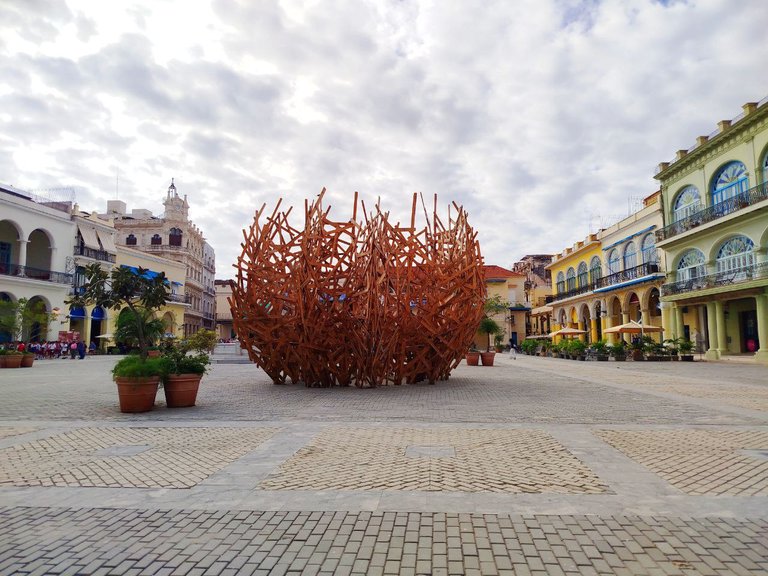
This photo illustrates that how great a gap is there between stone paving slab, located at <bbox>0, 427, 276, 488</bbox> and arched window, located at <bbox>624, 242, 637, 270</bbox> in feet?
124

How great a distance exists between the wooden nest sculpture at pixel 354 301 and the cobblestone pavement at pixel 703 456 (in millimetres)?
6815

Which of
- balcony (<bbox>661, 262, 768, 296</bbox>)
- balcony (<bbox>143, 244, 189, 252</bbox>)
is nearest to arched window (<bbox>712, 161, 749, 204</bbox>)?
balcony (<bbox>661, 262, 768, 296</bbox>)

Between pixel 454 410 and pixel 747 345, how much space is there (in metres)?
29.0

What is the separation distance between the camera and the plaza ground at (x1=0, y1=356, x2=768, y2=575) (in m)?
3.39

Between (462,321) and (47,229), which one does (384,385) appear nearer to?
(462,321)

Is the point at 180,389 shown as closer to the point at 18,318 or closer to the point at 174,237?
the point at 18,318

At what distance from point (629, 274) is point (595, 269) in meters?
7.03

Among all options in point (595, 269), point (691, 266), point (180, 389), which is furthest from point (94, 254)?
point (691, 266)

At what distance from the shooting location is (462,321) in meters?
14.3

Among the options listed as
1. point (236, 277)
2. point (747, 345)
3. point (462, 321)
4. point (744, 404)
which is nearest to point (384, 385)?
point (462, 321)

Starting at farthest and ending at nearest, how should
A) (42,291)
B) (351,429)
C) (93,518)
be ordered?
(42,291) → (351,429) → (93,518)

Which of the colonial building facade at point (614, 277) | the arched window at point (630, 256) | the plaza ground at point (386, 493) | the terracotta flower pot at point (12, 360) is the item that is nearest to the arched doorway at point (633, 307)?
the colonial building facade at point (614, 277)

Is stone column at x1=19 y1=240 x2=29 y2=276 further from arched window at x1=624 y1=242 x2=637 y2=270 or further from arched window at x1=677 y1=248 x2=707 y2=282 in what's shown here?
arched window at x1=624 y1=242 x2=637 y2=270

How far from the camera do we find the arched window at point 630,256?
1553 inches
